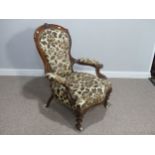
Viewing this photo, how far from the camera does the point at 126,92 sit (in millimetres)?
2797

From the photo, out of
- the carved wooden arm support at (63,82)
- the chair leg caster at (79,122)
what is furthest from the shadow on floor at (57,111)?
the carved wooden arm support at (63,82)

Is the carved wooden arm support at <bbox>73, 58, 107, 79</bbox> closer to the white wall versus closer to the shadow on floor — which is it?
the shadow on floor

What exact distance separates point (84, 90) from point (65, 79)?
260mm

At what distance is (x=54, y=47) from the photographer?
2.18 metres

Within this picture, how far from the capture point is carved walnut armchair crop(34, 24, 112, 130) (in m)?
1.97

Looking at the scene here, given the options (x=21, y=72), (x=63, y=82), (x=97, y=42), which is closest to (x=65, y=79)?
(x=63, y=82)

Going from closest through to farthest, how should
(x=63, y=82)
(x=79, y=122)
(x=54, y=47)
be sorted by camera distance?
(x=63, y=82) < (x=79, y=122) < (x=54, y=47)

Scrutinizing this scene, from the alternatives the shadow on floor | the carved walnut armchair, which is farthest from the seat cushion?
the shadow on floor

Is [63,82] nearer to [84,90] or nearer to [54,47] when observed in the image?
[84,90]

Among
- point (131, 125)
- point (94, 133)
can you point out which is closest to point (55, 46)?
point (94, 133)

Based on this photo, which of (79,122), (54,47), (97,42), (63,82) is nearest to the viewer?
(63,82)

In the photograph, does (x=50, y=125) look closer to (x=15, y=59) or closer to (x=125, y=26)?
(x=15, y=59)

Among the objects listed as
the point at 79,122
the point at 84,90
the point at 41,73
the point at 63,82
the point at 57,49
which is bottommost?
the point at 41,73

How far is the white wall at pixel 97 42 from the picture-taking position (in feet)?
9.26
